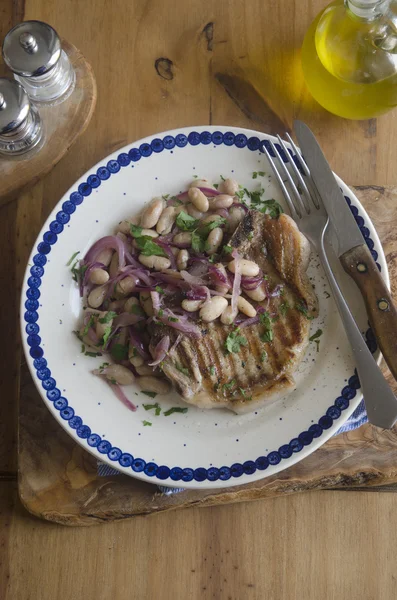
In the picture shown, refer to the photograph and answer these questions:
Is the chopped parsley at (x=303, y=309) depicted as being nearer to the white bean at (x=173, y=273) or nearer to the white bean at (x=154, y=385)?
the white bean at (x=173, y=273)

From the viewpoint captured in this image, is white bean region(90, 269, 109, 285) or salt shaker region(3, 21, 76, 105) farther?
salt shaker region(3, 21, 76, 105)

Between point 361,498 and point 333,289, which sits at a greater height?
point 333,289

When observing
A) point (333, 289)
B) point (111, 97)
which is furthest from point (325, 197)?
point (111, 97)

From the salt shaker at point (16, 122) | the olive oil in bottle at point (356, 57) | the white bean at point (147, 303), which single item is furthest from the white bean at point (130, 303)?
the olive oil in bottle at point (356, 57)

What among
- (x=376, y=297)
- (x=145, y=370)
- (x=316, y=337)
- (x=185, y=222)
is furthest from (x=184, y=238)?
(x=376, y=297)

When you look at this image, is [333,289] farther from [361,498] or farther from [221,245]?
[361,498]

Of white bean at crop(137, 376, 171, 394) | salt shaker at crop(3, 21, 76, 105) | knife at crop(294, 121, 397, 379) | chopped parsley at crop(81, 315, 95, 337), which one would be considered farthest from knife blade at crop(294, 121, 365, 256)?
salt shaker at crop(3, 21, 76, 105)

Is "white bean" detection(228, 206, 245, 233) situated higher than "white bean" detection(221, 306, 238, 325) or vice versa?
"white bean" detection(228, 206, 245, 233)

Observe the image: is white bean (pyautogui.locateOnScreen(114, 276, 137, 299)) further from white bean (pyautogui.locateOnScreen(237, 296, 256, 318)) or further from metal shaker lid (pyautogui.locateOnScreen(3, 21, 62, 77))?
metal shaker lid (pyautogui.locateOnScreen(3, 21, 62, 77))
